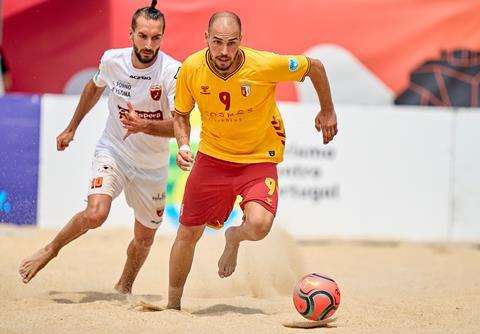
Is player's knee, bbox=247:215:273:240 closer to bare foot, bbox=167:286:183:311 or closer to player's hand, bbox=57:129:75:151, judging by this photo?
bare foot, bbox=167:286:183:311

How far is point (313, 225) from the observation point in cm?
1141

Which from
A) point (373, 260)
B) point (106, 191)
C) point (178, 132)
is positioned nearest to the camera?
point (178, 132)

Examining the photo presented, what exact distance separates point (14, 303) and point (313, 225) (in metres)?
5.25

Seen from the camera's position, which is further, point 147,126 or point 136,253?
point 136,253

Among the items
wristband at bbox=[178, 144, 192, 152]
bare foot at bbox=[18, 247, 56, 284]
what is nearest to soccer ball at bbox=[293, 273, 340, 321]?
wristband at bbox=[178, 144, 192, 152]

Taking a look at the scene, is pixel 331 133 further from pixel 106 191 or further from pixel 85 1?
pixel 85 1

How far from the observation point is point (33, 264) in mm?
7012

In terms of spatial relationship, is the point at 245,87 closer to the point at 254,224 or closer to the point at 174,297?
the point at 254,224

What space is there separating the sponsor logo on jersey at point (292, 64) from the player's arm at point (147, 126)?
1008mm

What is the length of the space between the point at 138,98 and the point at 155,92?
140 millimetres

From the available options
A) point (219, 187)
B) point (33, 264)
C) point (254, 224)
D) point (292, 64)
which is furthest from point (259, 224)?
point (33, 264)

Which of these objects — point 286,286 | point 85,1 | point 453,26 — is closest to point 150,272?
point 286,286

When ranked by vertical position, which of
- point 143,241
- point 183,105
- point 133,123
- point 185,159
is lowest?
point 143,241

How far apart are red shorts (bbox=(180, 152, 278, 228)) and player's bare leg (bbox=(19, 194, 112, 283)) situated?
0.75 m
